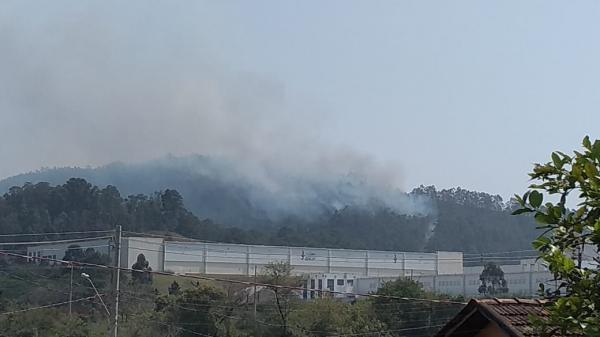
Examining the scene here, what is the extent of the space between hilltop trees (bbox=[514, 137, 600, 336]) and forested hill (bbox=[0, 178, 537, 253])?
82.4 meters

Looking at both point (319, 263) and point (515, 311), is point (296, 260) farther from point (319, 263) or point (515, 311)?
point (515, 311)

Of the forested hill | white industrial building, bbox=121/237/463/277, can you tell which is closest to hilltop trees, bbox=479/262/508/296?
white industrial building, bbox=121/237/463/277

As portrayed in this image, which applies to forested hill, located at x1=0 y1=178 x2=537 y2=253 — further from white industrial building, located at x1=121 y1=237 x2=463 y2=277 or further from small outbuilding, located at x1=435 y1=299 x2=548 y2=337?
small outbuilding, located at x1=435 y1=299 x2=548 y2=337

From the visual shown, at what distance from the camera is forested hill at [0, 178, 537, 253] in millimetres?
90625

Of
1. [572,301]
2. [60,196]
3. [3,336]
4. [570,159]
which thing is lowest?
Result: [3,336]

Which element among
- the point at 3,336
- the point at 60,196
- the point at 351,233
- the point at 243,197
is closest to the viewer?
the point at 3,336

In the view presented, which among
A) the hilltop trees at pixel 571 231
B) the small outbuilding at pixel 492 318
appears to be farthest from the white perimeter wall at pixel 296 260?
the hilltop trees at pixel 571 231

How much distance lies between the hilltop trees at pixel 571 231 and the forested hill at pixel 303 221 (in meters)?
82.4

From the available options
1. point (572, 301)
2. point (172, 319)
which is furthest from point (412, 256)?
point (572, 301)

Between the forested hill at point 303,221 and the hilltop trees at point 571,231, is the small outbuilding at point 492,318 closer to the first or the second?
the hilltop trees at point 571,231

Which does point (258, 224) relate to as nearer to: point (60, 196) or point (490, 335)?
point (60, 196)

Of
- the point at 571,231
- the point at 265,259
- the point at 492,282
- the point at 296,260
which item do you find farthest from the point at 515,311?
the point at 296,260

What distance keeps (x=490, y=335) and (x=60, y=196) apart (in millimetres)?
85482

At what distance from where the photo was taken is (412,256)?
8325 cm
